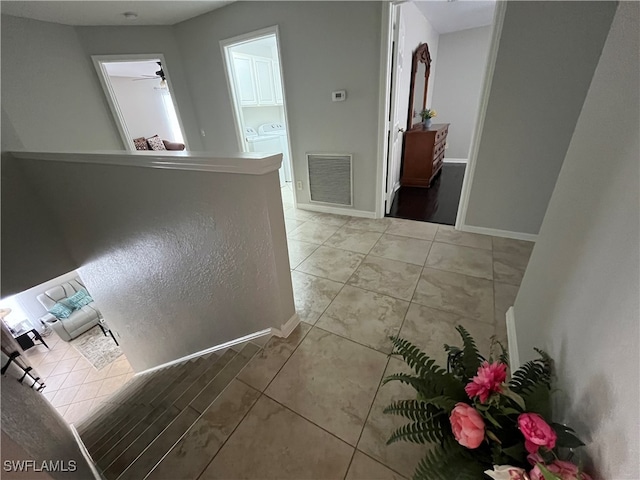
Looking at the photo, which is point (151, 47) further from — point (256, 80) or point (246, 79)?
point (256, 80)

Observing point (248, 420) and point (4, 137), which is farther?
point (4, 137)

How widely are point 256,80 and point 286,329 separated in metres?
4.64

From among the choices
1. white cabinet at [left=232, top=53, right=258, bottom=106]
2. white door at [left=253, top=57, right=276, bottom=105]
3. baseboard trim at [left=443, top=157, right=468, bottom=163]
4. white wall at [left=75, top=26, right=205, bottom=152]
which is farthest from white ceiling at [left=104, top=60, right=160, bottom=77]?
baseboard trim at [left=443, top=157, right=468, bottom=163]

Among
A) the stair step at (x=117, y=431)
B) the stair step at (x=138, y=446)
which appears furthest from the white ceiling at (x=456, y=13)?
the stair step at (x=117, y=431)

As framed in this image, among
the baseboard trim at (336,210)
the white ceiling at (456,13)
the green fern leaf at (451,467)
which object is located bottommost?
the baseboard trim at (336,210)

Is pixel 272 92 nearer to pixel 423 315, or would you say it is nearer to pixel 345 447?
pixel 423 315

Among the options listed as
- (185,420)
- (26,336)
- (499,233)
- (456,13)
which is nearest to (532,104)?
(499,233)

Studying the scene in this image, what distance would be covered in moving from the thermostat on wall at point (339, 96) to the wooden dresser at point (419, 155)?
151cm

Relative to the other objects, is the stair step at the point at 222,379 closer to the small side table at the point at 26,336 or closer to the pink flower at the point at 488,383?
the pink flower at the point at 488,383

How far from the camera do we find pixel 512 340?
1394mm

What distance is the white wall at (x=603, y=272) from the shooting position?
551 mm

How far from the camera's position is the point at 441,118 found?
211 inches

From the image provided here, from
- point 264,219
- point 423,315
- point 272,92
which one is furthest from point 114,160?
point 272,92

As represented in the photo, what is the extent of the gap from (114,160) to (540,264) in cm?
238
